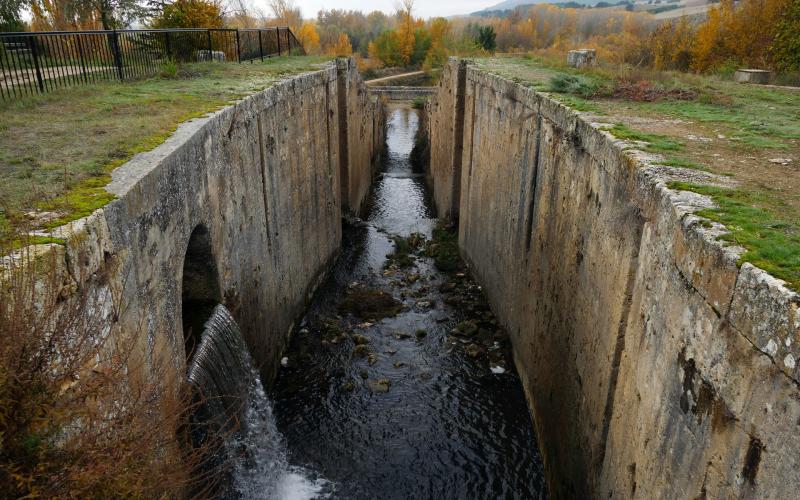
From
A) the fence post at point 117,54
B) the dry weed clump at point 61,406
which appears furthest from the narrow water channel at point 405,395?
the fence post at point 117,54

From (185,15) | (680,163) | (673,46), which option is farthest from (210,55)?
(673,46)

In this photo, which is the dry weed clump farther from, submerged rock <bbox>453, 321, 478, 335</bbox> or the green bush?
the green bush

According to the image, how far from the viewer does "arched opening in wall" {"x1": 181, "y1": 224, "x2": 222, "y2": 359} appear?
23.2 ft

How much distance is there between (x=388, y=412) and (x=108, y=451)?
248 inches

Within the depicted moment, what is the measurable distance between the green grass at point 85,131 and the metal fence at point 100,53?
0.45 m

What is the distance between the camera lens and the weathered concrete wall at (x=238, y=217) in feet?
15.1

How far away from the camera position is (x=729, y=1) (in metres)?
24.9

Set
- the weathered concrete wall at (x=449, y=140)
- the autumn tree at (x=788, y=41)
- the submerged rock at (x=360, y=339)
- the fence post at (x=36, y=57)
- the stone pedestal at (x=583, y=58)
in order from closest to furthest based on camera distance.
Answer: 1. the fence post at (x=36, y=57)
2. the submerged rock at (x=360, y=339)
3. the stone pedestal at (x=583, y=58)
4. the weathered concrete wall at (x=449, y=140)
5. the autumn tree at (x=788, y=41)

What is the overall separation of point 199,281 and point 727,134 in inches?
261

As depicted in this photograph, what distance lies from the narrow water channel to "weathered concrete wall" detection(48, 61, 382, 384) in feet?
2.68

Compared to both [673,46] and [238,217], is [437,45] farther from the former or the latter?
[238,217]

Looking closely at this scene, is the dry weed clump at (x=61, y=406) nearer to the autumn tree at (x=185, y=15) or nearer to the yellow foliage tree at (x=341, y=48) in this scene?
the autumn tree at (x=185, y=15)

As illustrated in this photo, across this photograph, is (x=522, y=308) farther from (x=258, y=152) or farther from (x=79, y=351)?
(x=79, y=351)

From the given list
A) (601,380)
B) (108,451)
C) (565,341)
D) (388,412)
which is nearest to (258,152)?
(388,412)
